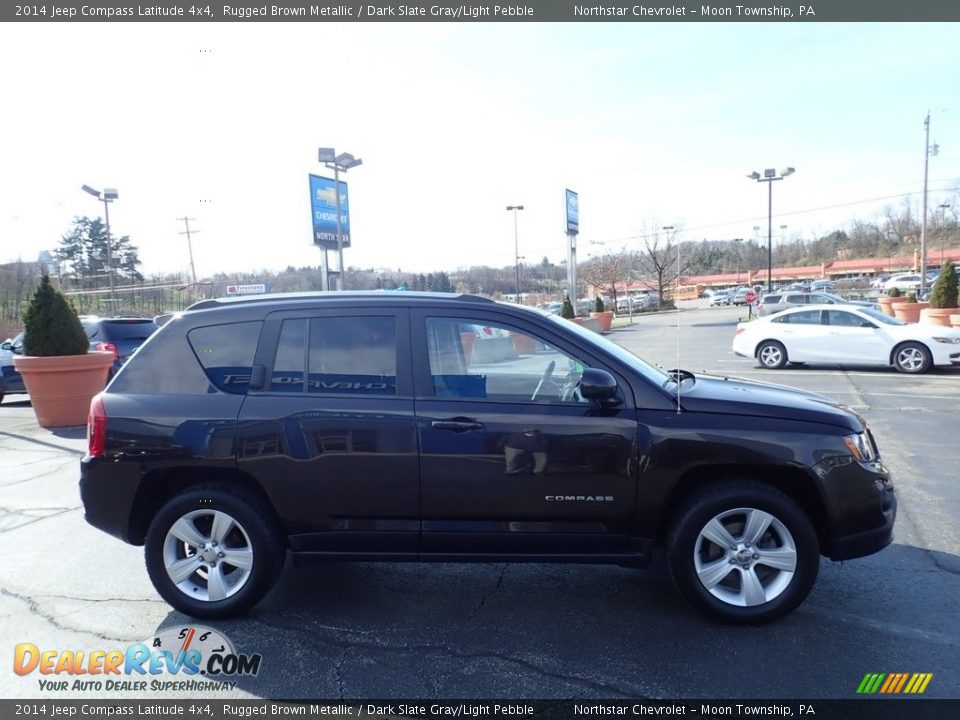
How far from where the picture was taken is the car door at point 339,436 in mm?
3719

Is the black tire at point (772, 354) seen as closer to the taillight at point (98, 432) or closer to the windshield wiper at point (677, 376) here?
the windshield wiper at point (677, 376)

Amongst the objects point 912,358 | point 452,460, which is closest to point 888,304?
point 912,358

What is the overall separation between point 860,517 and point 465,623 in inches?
89.1

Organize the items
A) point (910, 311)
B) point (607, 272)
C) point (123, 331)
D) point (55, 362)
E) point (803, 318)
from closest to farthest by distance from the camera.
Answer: point (55, 362) < point (123, 331) < point (803, 318) < point (910, 311) < point (607, 272)

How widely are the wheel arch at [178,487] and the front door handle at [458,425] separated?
1103 mm

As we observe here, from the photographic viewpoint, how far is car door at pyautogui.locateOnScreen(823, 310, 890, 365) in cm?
→ 1397

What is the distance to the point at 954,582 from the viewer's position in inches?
161

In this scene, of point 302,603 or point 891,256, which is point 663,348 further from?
point 891,256

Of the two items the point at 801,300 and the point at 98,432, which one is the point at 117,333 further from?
the point at 801,300

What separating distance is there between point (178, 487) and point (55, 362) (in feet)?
23.0

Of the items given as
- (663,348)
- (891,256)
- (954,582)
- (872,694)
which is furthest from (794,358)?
(891,256)

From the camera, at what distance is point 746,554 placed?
366 centimetres

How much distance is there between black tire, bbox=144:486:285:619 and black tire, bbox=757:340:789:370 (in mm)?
13839

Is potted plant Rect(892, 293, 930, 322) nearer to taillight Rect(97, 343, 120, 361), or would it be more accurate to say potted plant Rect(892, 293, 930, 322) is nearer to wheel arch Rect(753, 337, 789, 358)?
wheel arch Rect(753, 337, 789, 358)
